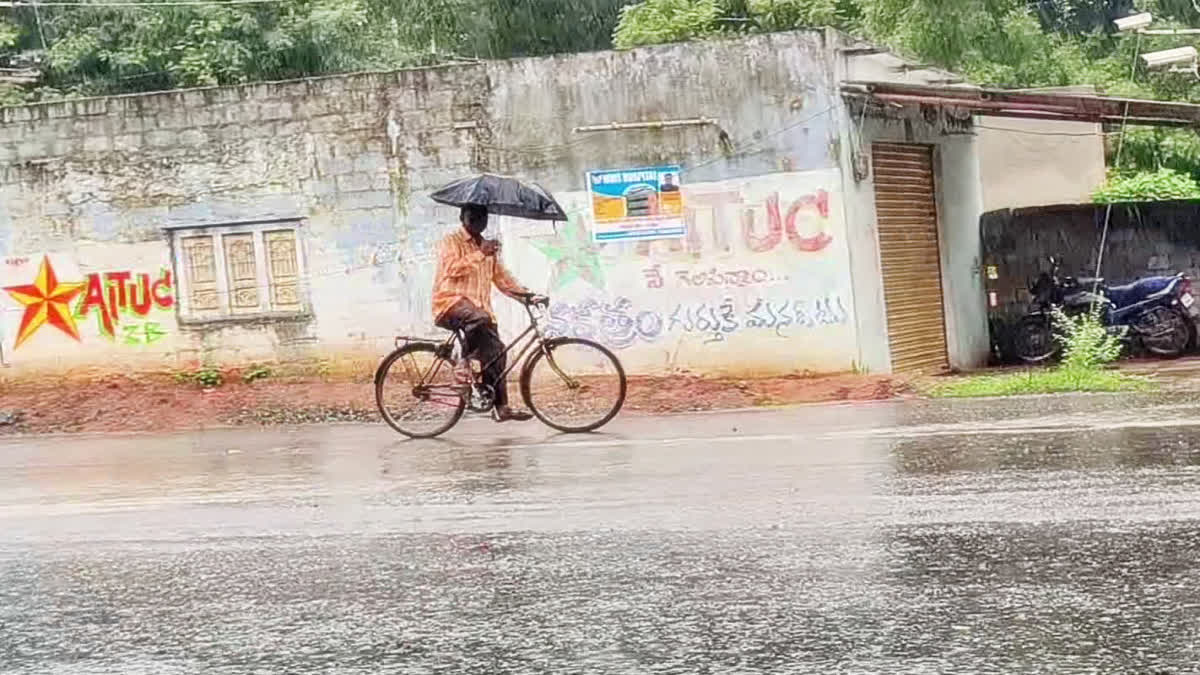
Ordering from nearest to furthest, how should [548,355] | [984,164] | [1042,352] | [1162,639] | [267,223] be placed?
1. [1162,639]
2. [548,355]
3. [267,223]
4. [1042,352]
5. [984,164]

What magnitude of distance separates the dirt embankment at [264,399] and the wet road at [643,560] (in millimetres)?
3834

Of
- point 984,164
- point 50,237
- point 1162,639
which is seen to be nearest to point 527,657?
point 1162,639

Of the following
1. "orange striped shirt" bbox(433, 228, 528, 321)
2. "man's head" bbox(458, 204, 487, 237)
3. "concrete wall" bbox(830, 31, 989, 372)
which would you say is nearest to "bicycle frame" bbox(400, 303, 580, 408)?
"orange striped shirt" bbox(433, 228, 528, 321)

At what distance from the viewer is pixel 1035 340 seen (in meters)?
18.8

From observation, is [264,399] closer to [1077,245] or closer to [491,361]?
[491,361]

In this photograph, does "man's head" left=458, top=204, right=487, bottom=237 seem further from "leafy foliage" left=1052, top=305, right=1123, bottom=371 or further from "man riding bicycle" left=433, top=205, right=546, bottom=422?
"leafy foliage" left=1052, top=305, right=1123, bottom=371

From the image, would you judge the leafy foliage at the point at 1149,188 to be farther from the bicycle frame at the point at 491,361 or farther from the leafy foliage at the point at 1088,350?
the bicycle frame at the point at 491,361

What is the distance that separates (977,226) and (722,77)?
5996 mm

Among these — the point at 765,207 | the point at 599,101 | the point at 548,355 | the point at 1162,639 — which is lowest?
the point at 1162,639

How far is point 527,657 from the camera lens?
15.1ft

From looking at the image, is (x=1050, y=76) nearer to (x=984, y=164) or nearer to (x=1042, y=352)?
(x=984, y=164)

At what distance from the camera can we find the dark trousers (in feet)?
35.9

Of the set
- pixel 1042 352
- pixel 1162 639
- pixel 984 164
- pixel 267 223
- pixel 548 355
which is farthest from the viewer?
pixel 984 164

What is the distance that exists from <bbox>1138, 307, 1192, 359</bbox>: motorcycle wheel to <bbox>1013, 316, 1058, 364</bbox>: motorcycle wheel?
118 cm
